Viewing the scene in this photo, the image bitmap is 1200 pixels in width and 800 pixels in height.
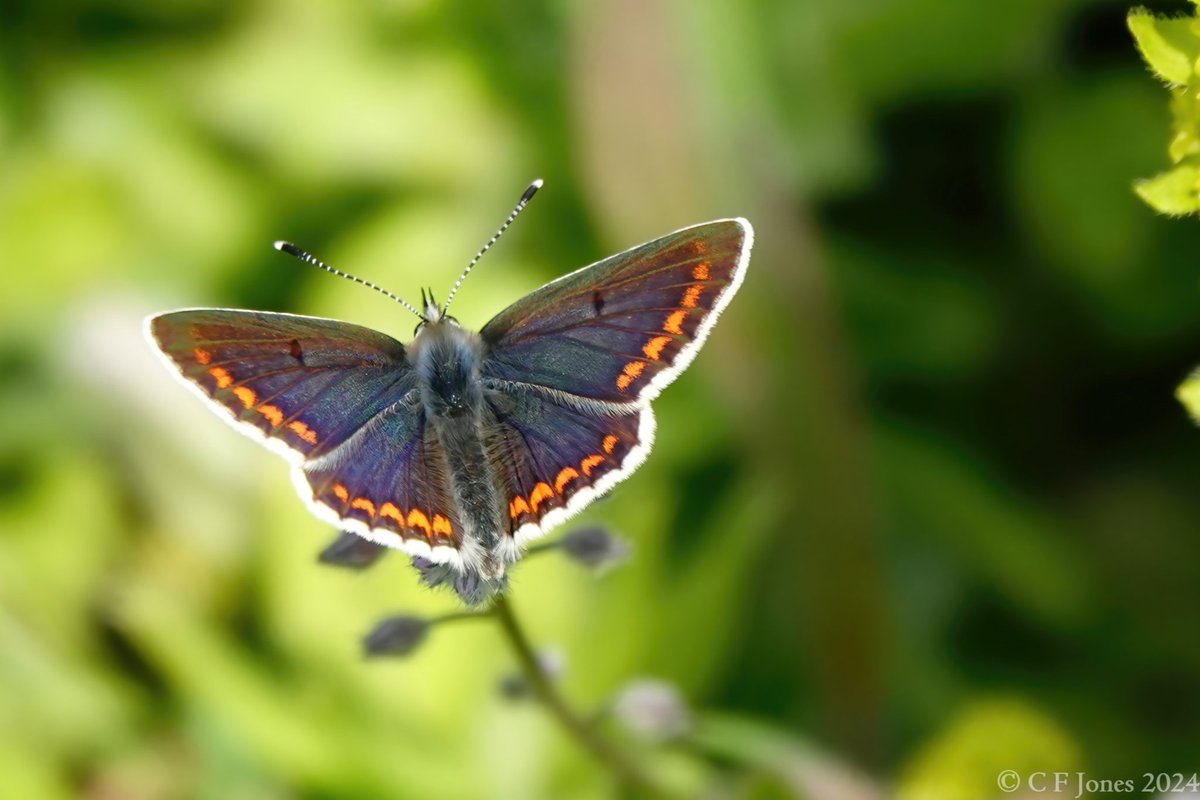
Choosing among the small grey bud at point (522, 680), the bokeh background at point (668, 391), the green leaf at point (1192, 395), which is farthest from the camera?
the bokeh background at point (668, 391)

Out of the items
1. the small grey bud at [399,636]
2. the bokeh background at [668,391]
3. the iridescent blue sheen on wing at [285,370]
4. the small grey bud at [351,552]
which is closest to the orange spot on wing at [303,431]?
the iridescent blue sheen on wing at [285,370]

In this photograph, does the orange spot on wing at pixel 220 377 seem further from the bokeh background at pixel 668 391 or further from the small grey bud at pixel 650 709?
the bokeh background at pixel 668 391

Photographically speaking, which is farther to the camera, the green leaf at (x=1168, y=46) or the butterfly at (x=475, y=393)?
the butterfly at (x=475, y=393)

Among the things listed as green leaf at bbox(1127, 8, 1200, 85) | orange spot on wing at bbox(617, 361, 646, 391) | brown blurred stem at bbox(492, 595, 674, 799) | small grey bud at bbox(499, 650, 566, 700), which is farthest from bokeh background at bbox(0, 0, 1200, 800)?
Result: green leaf at bbox(1127, 8, 1200, 85)

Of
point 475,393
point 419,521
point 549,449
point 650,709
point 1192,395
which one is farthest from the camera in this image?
point 650,709

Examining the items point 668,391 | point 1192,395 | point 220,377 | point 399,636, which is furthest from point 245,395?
point 668,391

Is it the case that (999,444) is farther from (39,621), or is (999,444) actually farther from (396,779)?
(39,621)

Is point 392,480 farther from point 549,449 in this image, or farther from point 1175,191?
point 1175,191
